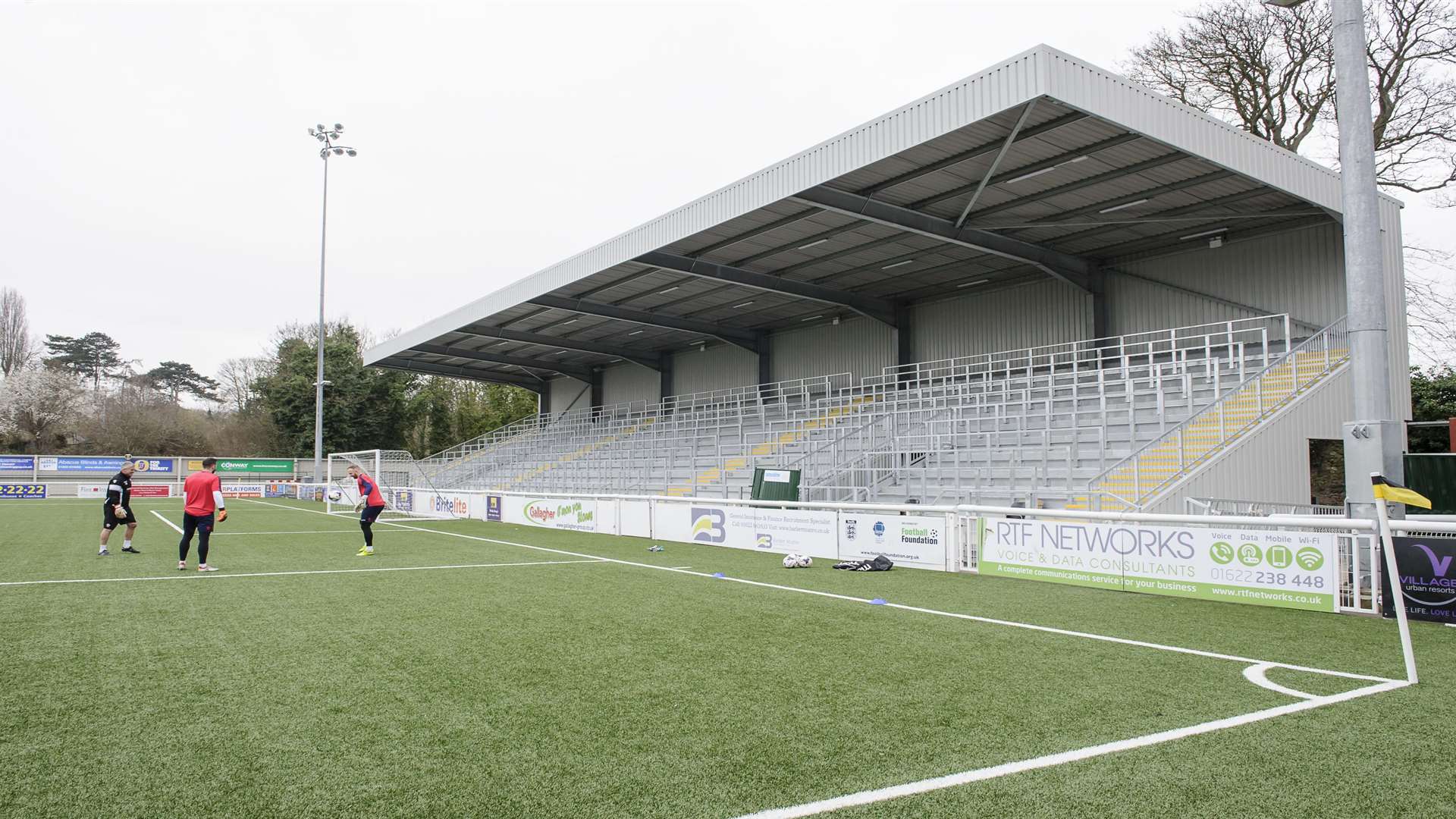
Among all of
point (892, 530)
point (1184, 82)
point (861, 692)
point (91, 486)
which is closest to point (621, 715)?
point (861, 692)

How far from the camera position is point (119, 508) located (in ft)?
49.9

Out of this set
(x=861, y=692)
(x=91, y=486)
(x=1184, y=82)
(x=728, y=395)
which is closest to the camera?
(x=861, y=692)

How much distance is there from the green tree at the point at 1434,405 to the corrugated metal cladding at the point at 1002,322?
13203 mm

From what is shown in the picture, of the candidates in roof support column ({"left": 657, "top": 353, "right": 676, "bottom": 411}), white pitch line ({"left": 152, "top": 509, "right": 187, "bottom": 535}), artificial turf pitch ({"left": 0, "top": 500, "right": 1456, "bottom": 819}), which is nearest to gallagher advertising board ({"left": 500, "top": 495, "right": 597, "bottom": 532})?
white pitch line ({"left": 152, "top": 509, "right": 187, "bottom": 535})

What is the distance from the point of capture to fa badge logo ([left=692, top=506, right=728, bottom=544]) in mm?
18109

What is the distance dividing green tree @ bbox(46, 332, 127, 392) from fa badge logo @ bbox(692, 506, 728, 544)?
82.3 meters

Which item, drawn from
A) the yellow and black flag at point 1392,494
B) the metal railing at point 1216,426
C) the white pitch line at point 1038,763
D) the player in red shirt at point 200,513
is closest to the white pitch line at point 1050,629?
the white pitch line at point 1038,763

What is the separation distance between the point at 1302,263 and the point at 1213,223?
227 centimetres

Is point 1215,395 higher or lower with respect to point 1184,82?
lower

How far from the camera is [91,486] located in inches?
1809

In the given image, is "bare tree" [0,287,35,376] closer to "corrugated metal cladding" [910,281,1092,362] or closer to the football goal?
the football goal

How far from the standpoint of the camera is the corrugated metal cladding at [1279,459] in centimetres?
1608

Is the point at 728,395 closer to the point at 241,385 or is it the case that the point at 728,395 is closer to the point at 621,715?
the point at 621,715

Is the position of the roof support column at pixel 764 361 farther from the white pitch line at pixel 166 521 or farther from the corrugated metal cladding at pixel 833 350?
the white pitch line at pixel 166 521
